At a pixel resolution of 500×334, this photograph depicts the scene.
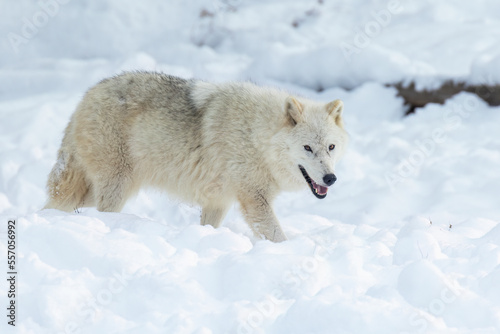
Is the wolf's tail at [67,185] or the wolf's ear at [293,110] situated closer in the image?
the wolf's ear at [293,110]

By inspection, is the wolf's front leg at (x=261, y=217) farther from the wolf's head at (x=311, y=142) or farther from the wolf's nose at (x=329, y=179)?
the wolf's nose at (x=329, y=179)

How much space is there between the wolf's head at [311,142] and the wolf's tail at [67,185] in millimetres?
2120

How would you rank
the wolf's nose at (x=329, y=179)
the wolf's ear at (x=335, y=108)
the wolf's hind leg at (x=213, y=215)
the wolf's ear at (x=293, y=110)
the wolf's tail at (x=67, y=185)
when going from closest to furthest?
the wolf's nose at (x=329, y=179), the wolf's ear at (x=293, y=110), the wolf's ear at (x=335, y=108), the wolf's tail at (x=67, y=185), the wolf's hind leg at (x=213, y=215)

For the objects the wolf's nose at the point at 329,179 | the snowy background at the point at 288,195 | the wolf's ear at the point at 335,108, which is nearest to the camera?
the snowy background at the point at 288,195

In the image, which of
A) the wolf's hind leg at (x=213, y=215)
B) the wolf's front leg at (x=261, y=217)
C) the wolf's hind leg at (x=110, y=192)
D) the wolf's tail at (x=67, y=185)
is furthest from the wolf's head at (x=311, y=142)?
the wolf's tail at (x=67, y=185)

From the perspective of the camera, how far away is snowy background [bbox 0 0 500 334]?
3.08 meters

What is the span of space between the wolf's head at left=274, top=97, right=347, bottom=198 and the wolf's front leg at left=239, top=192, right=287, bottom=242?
14.6 inches

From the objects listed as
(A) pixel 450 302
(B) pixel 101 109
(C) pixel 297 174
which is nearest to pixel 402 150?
(C) pixel 297 174

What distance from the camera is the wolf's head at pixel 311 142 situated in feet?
16.9

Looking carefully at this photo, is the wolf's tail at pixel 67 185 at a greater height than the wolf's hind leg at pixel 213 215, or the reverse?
the wolf's tail at pixel 67 185

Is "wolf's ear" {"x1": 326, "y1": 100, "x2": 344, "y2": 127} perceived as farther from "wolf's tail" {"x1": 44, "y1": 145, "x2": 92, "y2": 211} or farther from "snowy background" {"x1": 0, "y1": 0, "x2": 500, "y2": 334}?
"wolf's tail" {"x1": 44, "y1": 145, "x2": 92, "y2": 211}

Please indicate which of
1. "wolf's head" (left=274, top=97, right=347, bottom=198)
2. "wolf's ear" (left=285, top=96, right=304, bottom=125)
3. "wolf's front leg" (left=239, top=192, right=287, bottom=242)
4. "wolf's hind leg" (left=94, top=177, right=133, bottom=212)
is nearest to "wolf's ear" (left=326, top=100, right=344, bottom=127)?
"wolf's head" (left=274, top=97, right=347, bottom=198)

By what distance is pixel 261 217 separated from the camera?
535 cm

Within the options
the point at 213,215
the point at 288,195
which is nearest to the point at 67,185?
the point at 213,215
